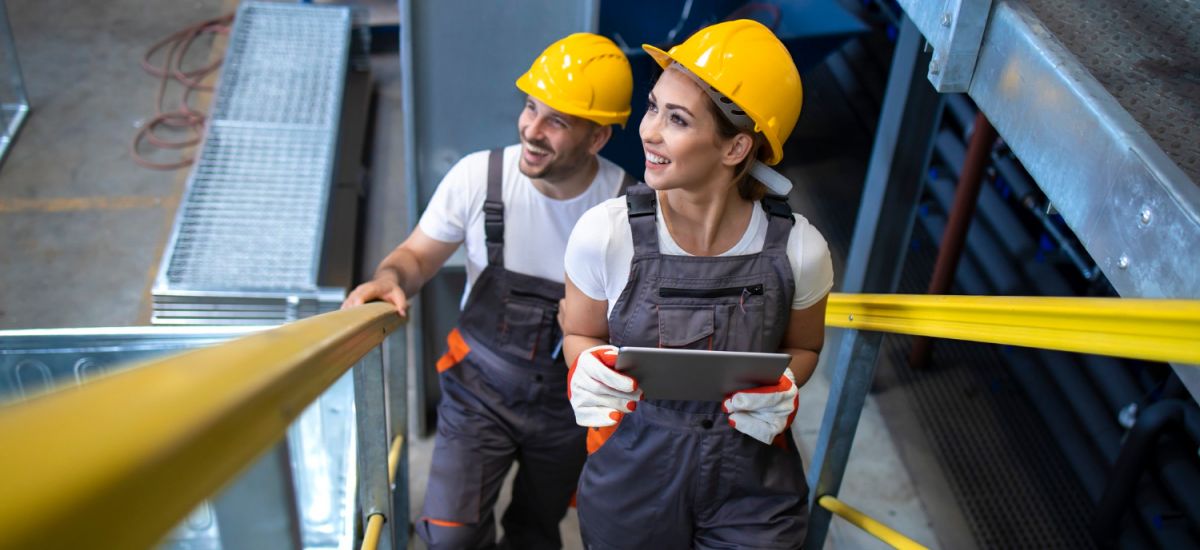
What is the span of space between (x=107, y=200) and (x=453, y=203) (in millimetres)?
4130

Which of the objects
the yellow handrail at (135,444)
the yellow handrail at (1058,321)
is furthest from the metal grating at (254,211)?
the yellow handrail at (135,444)

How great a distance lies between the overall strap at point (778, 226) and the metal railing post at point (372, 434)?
0.89m

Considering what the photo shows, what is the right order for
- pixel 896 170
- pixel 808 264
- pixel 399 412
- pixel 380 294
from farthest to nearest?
pixel 896 170, pixel 399 412, pixel 380 294, pixel 808 264

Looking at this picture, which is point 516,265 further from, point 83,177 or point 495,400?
point 83,177

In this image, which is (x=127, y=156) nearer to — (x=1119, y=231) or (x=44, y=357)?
(x=44, y=357)

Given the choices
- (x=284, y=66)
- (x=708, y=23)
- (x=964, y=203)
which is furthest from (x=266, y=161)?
(x=964, y=203)

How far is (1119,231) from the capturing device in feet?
5.53

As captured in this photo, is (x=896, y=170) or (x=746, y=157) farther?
(x=896, y=170)

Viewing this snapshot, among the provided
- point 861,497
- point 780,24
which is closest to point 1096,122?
point 861,497

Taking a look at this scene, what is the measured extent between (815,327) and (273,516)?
1.58 m

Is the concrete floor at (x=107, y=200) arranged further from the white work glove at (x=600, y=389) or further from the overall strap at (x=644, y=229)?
the overall strap at (x=644, y=229)

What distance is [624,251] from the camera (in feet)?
7.47

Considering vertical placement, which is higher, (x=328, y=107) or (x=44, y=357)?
(x=44, y=357)

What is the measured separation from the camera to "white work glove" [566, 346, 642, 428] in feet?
6.98
